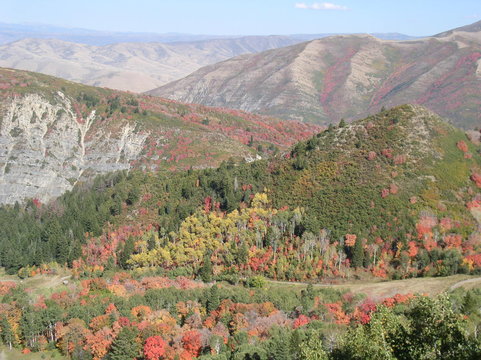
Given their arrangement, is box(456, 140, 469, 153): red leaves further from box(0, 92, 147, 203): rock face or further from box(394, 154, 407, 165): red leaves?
box(0, 92, 147, 203): rock face

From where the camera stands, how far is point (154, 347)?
223ft

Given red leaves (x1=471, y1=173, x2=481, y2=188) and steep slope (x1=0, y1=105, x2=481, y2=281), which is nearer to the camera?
steep slope (x1=0, y1=105, x2=481, y2=281)

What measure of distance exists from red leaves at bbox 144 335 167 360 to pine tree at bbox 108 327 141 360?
1654 millimetres

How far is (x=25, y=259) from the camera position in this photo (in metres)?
117

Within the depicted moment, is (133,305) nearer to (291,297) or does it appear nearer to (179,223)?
(291,297)

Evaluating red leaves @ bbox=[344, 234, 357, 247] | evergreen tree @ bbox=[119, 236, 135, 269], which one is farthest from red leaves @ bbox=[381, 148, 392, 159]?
evergreen tree @ bbox=[119, 236, 135, 269]

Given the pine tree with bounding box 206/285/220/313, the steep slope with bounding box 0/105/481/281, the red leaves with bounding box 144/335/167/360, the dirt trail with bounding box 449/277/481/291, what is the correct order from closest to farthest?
the red leaves with bounding box 144/335/167/360
the dirt trail with bounding box 449/277/481/291
the pine tree with bounding box 206/285/220/313
the steep slope with bounding box 0/105/481/281

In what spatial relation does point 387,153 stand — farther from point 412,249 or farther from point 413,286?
point 413,286

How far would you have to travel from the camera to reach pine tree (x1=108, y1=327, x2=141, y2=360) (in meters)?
67.8

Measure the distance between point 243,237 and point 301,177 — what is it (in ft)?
74.9

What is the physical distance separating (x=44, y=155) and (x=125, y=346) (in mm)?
137975

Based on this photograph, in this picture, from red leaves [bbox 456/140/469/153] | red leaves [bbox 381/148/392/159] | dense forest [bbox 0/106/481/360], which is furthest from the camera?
red leaves [bbox 456/140/469/153]

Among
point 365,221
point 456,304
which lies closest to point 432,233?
point 365,221

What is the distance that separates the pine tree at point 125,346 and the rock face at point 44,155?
391ft
